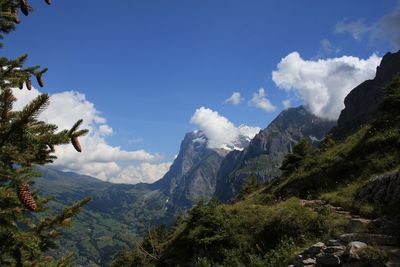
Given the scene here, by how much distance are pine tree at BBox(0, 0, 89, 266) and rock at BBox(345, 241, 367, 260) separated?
916 centimetres

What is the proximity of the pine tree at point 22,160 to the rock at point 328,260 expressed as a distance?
30.1ft

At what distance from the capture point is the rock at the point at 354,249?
11.8m

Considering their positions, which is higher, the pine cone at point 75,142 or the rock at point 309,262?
the pine cone at point 75,142

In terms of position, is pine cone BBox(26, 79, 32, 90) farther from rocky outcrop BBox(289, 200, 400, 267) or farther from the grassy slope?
the grassy slope

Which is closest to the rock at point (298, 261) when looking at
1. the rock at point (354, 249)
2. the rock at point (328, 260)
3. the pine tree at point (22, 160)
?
the rock at point (328, 260)

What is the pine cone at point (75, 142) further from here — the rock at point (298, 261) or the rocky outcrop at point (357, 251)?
the rock at point (298, 261)

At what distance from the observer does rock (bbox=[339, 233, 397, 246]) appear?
477 inches

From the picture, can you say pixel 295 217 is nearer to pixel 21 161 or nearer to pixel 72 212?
pixel 72 212

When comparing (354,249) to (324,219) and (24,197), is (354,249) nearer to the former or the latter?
(324,219)

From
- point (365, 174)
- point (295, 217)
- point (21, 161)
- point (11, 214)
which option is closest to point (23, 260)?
point (11, 214)

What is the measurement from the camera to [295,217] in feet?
62.9

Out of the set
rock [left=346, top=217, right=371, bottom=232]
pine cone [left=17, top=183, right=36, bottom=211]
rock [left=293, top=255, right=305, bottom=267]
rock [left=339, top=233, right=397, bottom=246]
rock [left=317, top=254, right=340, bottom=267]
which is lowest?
rock [left=293, top=255, right=305, bottom=267]

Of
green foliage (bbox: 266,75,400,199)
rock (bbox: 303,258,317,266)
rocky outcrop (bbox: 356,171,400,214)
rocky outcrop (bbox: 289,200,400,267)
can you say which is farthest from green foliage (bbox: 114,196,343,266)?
green foliage (bbox: 266,75,400,199)

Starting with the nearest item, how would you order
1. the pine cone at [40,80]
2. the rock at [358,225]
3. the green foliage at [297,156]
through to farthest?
the pine cone at [40,80] < the rock at [358,225] < the green foliage at [297,156]
